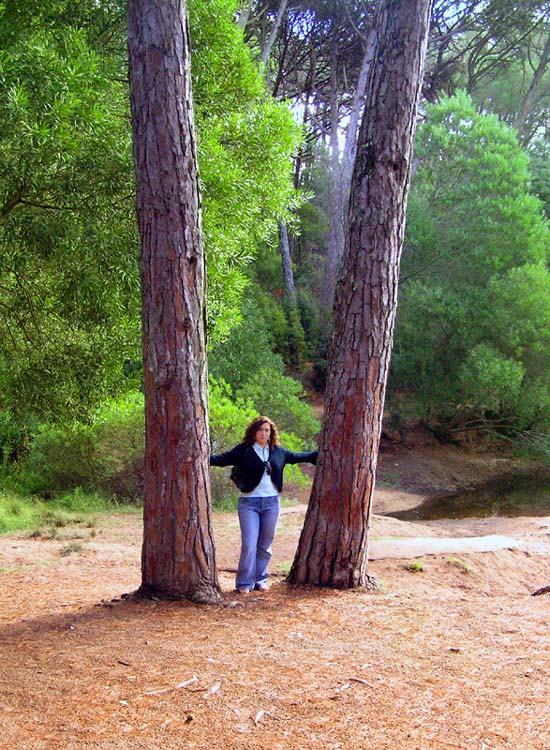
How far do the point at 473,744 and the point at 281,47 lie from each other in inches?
1201

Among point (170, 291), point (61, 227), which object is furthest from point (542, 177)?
point (170, 291)

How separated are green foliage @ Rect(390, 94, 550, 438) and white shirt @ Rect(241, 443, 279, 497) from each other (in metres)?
16.2

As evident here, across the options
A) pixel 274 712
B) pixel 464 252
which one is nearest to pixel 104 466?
pixel 274 712

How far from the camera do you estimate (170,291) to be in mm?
5961

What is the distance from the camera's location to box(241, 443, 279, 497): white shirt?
689 cm

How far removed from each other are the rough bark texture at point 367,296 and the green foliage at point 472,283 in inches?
639

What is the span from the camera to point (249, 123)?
10.3 meters

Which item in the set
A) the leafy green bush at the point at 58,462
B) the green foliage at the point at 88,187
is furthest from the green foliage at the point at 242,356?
the green foliage at the point at 88,187

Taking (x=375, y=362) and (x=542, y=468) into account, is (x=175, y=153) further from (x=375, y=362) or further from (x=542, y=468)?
(x=542, y=468)

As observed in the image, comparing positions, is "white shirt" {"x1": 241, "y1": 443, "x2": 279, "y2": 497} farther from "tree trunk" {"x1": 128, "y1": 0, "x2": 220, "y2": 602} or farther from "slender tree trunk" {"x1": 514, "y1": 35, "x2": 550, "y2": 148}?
"slender tree trunk" {"x1": 514, "y1": 35, "x2": 550, "y2": 148}

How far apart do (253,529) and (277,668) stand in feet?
7.84

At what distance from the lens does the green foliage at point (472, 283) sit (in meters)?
22.6

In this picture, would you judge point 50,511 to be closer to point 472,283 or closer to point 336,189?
point 472,283

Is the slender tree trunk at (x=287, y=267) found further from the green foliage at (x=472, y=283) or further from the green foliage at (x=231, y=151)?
the green foliage at (x=231, y=151)
